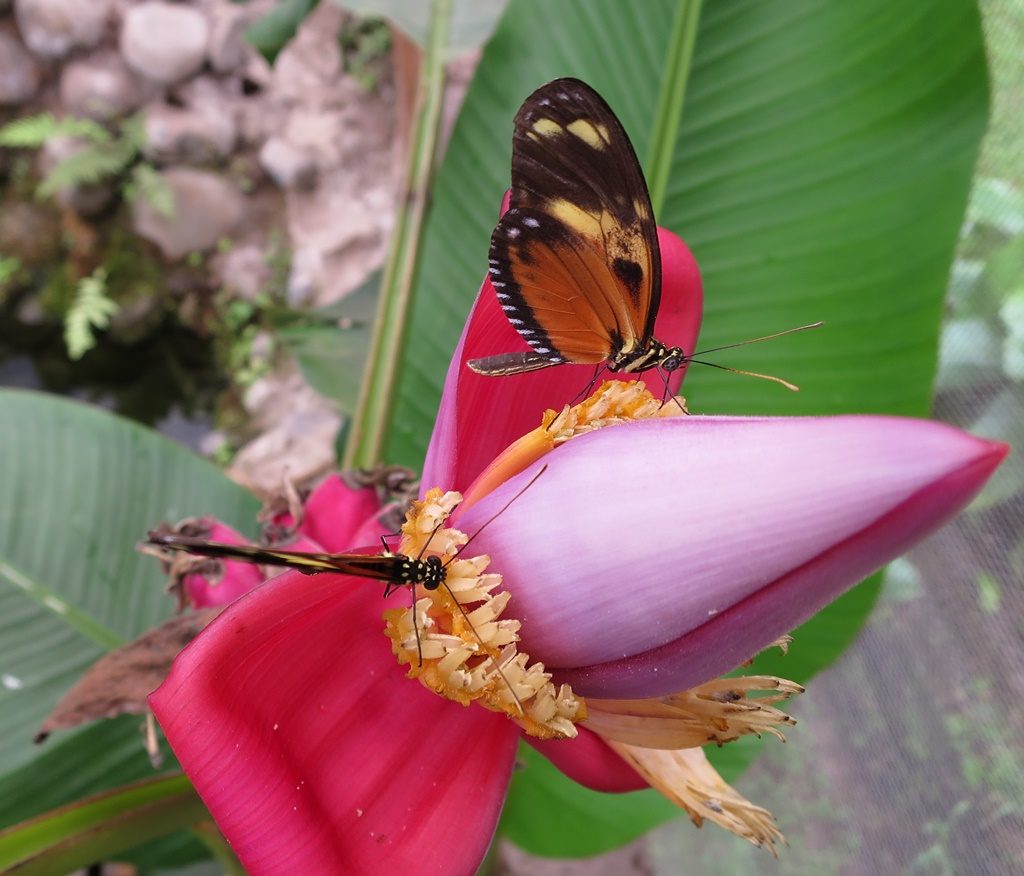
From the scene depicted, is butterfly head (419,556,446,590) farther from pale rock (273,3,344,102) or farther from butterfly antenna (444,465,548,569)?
pale rock (273,3,344,102)

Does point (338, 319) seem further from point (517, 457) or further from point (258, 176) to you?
point (258, 176)

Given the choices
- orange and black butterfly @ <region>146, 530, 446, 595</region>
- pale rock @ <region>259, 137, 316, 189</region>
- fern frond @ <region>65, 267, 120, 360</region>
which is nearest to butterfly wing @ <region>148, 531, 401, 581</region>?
orange and black butterfly @ <region>146, 530, 446, 595</region>

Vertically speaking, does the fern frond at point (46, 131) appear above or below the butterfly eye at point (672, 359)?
above

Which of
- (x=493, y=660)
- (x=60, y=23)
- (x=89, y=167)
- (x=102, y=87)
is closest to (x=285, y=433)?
(x=89, y=167)

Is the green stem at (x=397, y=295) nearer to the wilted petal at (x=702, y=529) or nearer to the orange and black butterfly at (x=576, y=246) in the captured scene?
the orange and black butterfly at (x=576, y=246)

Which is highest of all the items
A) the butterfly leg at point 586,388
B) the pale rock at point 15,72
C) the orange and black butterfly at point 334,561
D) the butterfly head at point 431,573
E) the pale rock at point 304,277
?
the pale rock at point 15,72

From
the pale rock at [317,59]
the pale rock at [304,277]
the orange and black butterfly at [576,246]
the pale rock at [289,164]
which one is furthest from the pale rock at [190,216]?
the orange and black butterfly at [576,246]

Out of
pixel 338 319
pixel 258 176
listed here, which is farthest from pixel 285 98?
pixel 338 319
